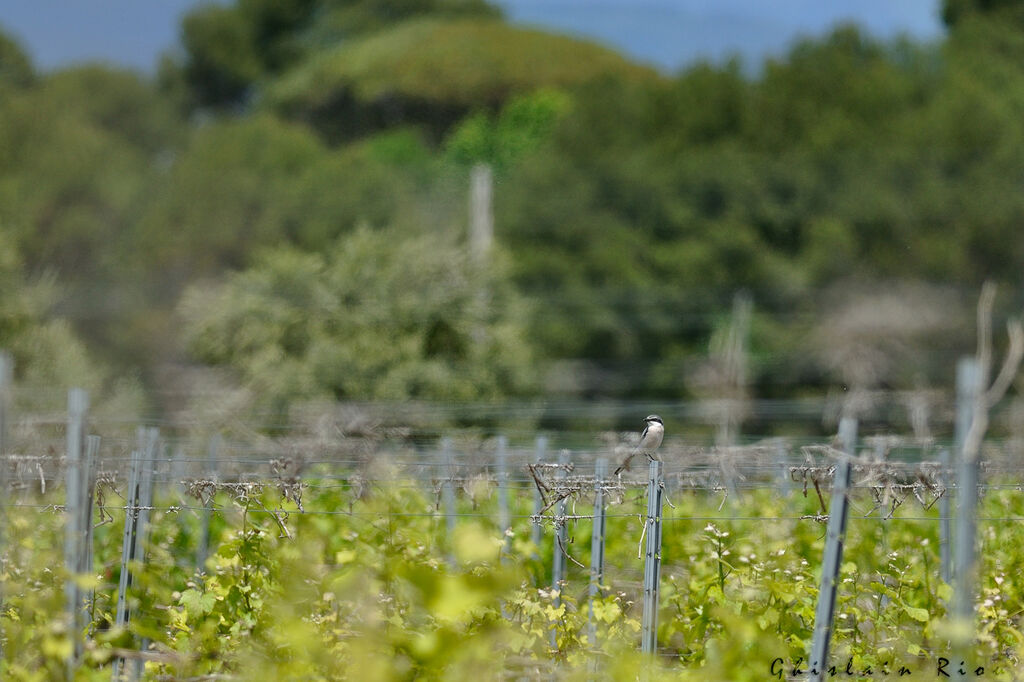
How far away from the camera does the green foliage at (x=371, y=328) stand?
2136 centimetres

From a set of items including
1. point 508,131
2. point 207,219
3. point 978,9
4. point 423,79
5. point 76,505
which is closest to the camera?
point 76,505

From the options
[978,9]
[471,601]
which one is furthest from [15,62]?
[471,601]

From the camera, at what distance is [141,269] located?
36.7 meters

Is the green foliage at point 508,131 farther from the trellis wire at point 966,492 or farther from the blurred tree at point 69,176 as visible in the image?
the trellis wire at point 966,492

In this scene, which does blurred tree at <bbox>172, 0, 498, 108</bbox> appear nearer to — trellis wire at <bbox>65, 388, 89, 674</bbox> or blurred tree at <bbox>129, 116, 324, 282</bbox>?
blurred tree at <bbox>129, 116, 324, 282</bbox>

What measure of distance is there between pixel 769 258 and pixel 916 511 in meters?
24.3

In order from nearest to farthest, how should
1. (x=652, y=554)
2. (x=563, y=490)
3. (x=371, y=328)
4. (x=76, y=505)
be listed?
1. (x=76, y=505)
2. (x=652, y=554)
3. (x=563, y=490)
4. (x=371, y=328)

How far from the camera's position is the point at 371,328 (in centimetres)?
2188

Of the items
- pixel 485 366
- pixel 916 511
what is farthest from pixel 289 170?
pixel 916 511

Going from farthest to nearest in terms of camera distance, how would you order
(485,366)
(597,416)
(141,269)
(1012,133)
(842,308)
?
(141,269)
(1012,133)
(842,308)
(597,416)
(485,366)

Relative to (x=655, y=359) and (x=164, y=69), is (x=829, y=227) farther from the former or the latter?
(x=164, y=69)

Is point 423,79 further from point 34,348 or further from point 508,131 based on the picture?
point 34,348

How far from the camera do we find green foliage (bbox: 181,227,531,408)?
21.4m

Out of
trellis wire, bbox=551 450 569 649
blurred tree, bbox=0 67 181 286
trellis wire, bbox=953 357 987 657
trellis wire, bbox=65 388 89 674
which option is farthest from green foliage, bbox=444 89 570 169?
trellis wire, bbox=953 357 987 657
